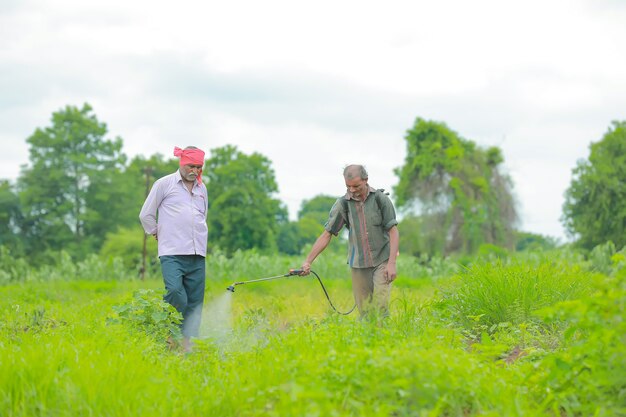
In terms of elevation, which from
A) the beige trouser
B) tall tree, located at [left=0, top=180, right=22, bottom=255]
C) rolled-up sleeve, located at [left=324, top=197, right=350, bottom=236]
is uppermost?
tall tree, located at [left=0, top=180, right=22, bottom=255]

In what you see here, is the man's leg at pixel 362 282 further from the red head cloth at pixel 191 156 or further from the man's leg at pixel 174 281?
the red head cloth at pixel 191 156

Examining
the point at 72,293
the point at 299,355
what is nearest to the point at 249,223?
the point at 72,293

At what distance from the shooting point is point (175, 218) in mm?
7938

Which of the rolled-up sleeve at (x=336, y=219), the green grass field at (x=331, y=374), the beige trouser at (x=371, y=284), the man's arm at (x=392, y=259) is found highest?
the rolled-up sleeve at (x=336, y=219)

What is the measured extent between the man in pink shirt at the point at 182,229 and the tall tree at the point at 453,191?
117ft

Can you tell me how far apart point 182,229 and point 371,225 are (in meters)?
1.95

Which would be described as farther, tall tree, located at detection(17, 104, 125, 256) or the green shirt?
tall tree, located at detection(17, 104, 125, 256)

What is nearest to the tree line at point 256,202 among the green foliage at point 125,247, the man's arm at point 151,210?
the green foliage at point 125,247

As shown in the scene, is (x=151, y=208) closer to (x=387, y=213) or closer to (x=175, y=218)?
(x=175, y=218)

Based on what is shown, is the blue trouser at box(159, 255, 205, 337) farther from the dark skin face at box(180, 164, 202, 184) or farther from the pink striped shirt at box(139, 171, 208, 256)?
the dark skin face at box(180, 164, 202, 184)

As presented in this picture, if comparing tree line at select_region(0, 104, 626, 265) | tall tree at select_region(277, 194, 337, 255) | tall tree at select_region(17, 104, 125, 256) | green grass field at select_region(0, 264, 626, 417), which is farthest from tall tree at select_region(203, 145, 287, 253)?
green grass field at select_region(0, 264, 626, 417)

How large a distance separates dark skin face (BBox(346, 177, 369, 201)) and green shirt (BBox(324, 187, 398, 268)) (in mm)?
66

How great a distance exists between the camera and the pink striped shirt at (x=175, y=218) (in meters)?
7.90

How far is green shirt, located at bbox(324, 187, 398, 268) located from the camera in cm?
785
